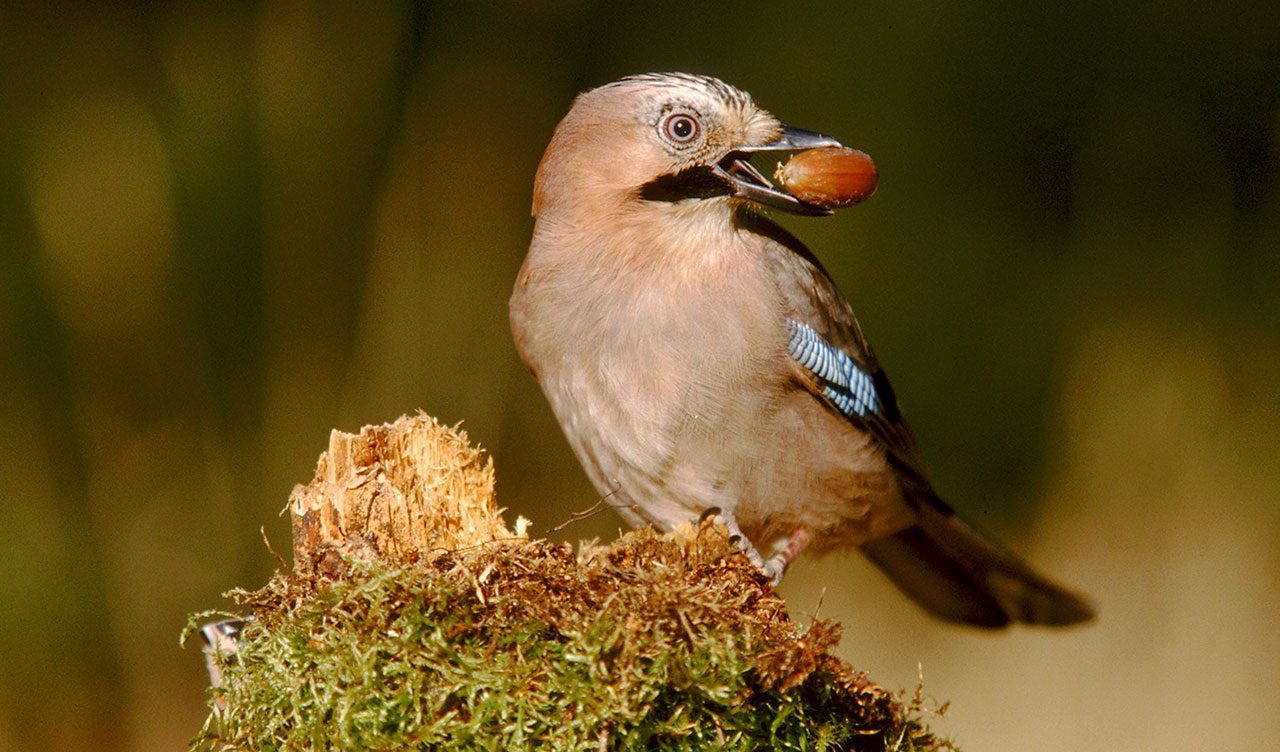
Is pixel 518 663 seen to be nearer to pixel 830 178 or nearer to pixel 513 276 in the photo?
pixel 830 178

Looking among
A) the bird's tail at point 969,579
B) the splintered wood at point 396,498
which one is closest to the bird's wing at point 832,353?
the bird's tail at point 969,579

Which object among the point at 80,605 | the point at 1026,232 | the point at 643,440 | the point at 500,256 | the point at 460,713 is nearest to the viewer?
the point at 460,713

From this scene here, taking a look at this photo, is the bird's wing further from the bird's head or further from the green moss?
the green moss

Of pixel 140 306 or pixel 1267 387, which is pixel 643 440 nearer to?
pixel 140 306

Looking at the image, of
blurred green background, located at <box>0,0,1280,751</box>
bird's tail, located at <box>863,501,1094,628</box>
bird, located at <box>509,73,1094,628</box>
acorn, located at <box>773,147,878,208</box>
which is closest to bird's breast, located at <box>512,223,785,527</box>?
bird, located at <box>509,73,1094,628</box>

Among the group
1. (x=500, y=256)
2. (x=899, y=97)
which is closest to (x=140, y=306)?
(x=500, y=256)

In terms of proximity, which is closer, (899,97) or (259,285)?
(259,285)

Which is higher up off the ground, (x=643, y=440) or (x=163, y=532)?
(x=163, y=532)
